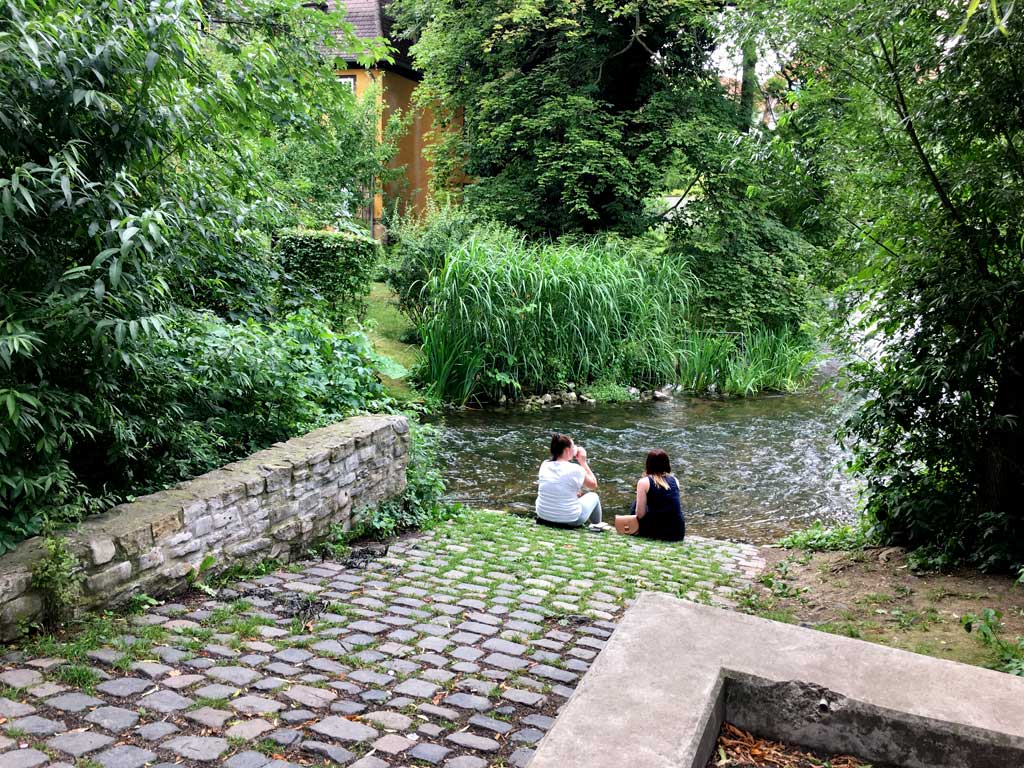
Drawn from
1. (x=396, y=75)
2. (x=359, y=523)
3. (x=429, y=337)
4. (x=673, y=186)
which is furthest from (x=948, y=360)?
(x=396, y=75)

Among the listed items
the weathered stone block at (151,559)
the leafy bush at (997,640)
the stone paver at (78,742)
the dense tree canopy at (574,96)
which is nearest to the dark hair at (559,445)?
the leafy bush at (997,640)

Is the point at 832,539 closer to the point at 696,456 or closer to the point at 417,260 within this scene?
the point at 696,456

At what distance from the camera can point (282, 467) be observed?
17.6 feet

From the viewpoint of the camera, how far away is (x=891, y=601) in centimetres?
523

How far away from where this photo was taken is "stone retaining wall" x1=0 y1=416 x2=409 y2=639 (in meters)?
3.96

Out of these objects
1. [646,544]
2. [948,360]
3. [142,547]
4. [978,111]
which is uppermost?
[978,111]

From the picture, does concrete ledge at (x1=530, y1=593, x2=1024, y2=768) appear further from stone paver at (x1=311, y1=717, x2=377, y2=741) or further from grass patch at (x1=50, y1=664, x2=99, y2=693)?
grass patch at (x1=50, y1=664, x2=99, y2=693)

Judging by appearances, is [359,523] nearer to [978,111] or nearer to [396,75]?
[978,111]

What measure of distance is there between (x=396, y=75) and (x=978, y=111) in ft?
80.0

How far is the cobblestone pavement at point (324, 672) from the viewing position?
2984mm

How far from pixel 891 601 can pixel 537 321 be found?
378 inches

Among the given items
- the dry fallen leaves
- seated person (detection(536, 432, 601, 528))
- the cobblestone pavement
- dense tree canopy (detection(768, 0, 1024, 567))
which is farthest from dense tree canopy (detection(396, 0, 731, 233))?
the dry fallen leaves

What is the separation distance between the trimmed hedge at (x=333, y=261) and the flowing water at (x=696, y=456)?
2394 millimetres

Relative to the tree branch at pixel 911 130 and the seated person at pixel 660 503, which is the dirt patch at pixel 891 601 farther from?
the tree branch at pixel 911 130
